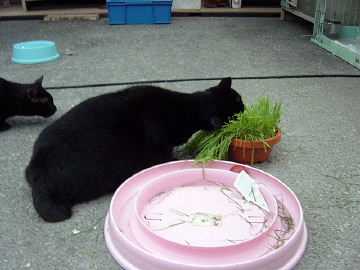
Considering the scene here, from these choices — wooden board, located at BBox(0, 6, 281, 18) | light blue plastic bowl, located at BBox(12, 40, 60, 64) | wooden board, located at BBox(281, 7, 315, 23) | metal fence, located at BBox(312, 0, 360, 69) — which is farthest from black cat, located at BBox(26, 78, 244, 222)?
wooden board, located at BBox(0, 6, 281, 18)

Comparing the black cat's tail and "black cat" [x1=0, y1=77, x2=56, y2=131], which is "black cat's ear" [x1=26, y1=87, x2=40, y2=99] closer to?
"black cat" [x1=0, y1=77, x2=56, y2=131]

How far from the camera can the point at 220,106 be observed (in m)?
1.67

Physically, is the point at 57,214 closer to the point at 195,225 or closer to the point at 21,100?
the point at 195,225

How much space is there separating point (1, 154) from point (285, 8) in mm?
3393

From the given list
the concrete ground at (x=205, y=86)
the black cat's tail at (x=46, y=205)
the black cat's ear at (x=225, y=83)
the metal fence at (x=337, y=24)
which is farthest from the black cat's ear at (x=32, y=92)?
the metal fence at (x=337, y=24)

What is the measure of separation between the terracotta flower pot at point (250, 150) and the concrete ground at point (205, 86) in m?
0.07

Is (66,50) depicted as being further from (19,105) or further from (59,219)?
(59,219)

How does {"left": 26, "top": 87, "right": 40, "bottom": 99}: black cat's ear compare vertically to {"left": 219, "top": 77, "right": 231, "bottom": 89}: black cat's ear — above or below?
below

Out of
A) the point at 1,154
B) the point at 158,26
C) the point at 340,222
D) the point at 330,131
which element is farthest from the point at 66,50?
the point at 340,222

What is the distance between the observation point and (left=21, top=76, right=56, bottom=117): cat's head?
2035mm

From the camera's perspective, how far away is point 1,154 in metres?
1.83

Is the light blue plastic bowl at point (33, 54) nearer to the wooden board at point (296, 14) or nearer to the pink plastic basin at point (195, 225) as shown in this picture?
the pink plastic basin at point (195, 225)

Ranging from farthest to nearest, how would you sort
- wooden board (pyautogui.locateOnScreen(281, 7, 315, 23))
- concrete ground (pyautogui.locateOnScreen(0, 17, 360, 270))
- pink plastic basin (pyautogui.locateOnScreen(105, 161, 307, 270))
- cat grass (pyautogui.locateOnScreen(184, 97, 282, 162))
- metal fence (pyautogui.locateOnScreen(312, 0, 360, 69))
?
wooden board (pyautogui.locateOnScreen(281, 7, 315, 23))
metal fence (pyautogui.locateOnScreen(312, 0, 360, 69))
cat grass (pyautogui.locateOnScreen(184, 97, 282, 162))
concrete ground (pyautogui.locateOnScreen(0, 17, 360, 270))
pink plastic basin (pyautogui.locateOnScreen(105, 161, 307, 270))

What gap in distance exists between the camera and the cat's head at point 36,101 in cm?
204
